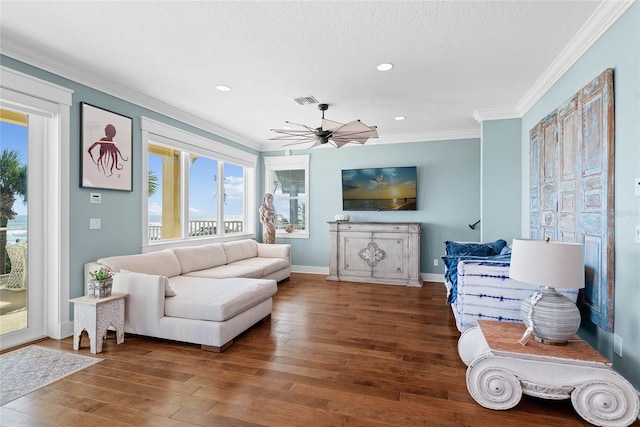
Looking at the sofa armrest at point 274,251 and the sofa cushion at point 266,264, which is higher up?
the sofa armrest at point 274,251

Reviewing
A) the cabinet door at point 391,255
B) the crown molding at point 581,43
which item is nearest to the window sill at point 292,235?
the cabinet door at point 391,255

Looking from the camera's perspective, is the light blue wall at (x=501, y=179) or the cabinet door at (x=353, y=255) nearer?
the light blue wall at (x=501, y=179)

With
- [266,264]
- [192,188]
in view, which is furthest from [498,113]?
[192,188]

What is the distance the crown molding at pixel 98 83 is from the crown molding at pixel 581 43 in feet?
14.5

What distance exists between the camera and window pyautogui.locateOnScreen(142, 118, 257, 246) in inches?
178

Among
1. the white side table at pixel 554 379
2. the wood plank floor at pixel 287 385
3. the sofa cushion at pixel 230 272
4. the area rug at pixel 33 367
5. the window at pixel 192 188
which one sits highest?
the window at pixel 192 188

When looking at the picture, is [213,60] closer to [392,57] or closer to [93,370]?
[392,57]

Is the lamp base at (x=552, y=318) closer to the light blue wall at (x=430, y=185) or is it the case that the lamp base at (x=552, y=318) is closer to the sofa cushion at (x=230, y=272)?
the sofa cushion at (x=230, y=272)

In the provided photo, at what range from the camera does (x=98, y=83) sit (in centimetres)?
344

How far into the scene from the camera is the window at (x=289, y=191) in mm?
6641

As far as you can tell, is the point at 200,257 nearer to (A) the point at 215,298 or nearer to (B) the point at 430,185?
(A) the point at 215,298

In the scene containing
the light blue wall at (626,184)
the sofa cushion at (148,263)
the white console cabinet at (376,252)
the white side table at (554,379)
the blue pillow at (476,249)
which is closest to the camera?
the white side table at (554,379)

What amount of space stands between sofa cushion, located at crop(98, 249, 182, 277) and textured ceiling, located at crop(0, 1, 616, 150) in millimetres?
1860

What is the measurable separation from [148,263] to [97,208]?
787 millimetres
